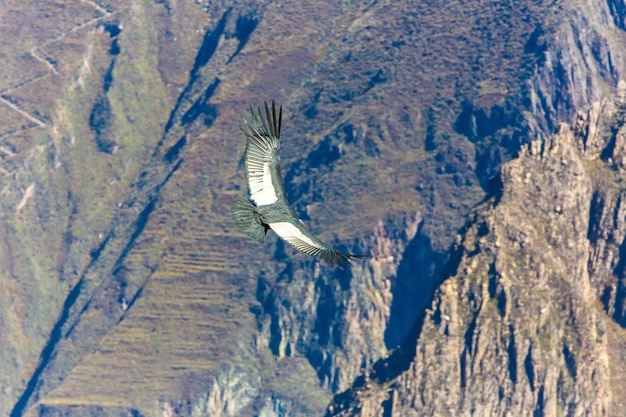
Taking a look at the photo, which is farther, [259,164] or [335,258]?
[259,164]

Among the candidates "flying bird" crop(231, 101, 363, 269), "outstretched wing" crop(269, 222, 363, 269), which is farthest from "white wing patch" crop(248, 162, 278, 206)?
"outstretched wing" crop(269, 222, 363, 269)

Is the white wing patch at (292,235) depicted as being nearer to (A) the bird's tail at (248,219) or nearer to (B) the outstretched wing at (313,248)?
(B) the outstretched wing at (313,248)

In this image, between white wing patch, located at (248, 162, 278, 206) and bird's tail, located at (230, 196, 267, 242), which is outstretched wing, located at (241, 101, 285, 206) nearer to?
white wing patch, located at (248, 162, 278, 206)

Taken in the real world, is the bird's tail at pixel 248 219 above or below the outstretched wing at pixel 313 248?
above

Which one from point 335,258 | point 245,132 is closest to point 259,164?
point 245,132

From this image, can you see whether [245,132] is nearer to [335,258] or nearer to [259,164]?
[259,164]

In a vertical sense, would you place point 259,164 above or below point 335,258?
above

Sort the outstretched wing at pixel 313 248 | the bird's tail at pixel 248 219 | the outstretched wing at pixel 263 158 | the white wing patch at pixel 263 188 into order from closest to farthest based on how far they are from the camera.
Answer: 1. the outstretched wing at pixel 313 248
2. the bird's tail at pixel 248 219
3. the white wing patch at pixel 263 188
4. the outstretched wing at pixel 263 158

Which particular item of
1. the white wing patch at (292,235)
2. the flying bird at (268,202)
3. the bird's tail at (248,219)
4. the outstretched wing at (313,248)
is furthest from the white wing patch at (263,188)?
the outstretched wing at (313,248)
